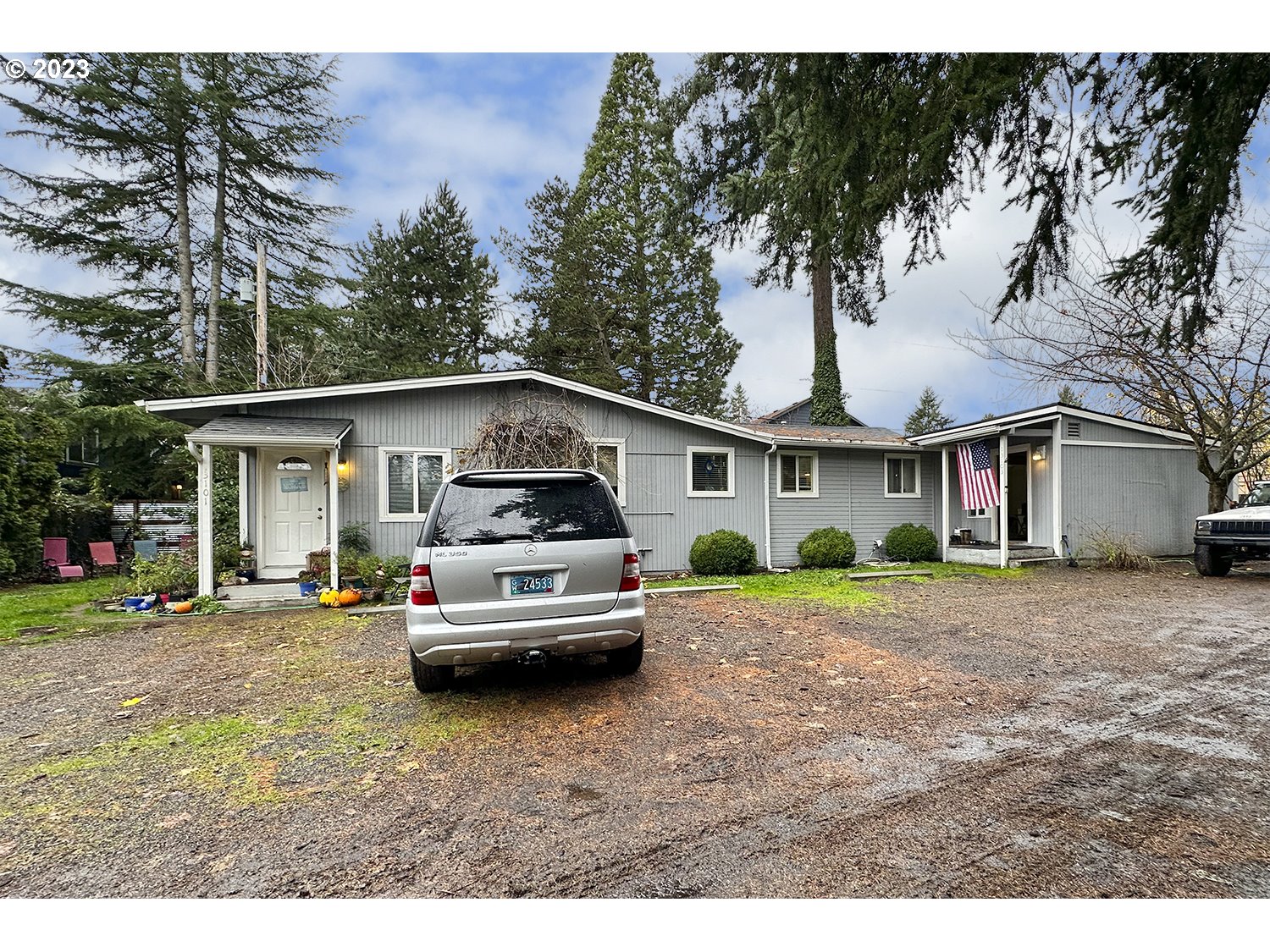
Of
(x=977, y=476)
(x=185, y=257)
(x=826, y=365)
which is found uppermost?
(x=185, y=257)

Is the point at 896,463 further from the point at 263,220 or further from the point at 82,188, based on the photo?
the point at 82,188

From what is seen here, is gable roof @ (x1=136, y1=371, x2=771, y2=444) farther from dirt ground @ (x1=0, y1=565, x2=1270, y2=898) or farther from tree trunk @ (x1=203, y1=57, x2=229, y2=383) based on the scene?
tree trunk @ (x1=203, y1=57, x2=229, y2=383)

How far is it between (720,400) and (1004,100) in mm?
21296

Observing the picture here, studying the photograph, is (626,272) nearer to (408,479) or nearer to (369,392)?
(369,392)

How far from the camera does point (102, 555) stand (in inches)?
511

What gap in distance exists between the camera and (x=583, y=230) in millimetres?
21891

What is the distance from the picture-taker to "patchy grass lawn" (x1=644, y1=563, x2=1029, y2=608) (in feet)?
30.3

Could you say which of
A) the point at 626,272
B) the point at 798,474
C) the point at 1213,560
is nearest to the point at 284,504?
the point at 798,474

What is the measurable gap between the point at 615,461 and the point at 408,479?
13.4 feet

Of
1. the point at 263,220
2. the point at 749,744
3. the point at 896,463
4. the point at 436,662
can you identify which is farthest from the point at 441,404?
the point at 263,220

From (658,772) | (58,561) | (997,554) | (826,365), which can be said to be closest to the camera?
(658,772)

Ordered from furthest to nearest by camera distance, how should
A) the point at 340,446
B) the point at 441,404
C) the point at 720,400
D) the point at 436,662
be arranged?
the point at 720,400
the point at 441,404
the point at 340,446
the point at 436,662

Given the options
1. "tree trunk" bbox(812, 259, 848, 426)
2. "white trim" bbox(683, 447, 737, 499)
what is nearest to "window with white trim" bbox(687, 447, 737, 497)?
"white trim" bbox(683, 447, 737, 499)

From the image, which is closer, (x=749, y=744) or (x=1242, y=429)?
→ (x=749, y=744)
